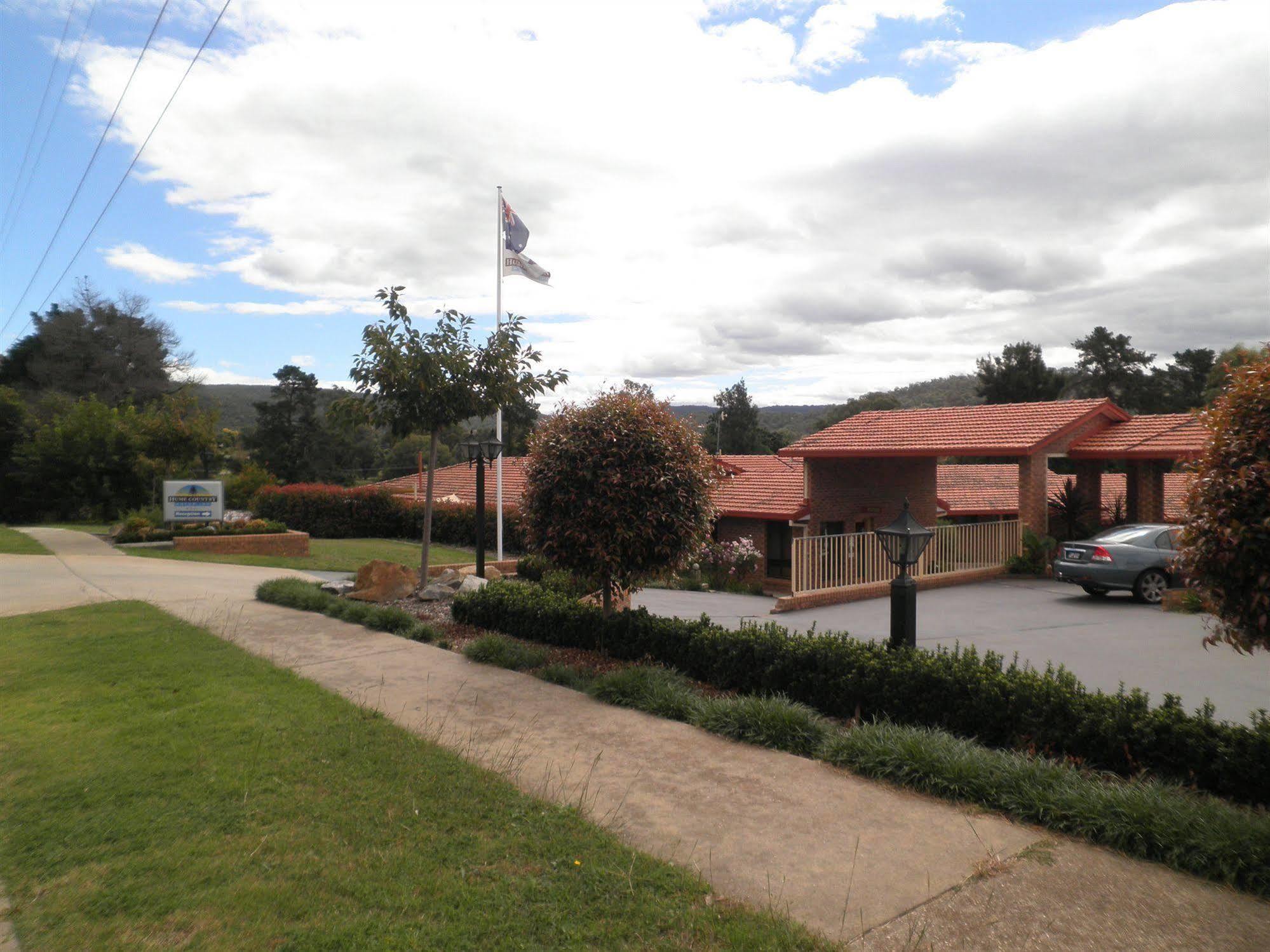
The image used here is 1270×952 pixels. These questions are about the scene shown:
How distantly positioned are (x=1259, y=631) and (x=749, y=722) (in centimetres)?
344

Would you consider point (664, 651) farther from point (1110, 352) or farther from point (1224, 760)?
point (1110, 352)

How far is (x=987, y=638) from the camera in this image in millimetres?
11711

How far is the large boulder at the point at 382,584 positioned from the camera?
1299 cm

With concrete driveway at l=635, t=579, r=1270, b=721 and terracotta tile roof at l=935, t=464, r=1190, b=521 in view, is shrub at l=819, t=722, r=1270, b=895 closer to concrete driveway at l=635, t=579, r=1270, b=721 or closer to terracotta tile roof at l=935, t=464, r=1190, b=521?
concrete driveway at l=635, t=579, r=1270, b=721

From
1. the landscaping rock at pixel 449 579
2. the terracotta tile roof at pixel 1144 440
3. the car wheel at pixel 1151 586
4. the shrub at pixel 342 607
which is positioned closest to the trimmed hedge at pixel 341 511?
the landscaping rock at pixel 449 579

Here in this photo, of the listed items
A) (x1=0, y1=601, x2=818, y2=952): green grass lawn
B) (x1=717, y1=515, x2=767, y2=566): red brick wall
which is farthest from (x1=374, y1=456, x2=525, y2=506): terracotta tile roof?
(x1=0, y1=601, x2=818, y2=952): green grass lawn

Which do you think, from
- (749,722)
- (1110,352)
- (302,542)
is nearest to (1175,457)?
(749,722)

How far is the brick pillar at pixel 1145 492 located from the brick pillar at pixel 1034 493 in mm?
2719

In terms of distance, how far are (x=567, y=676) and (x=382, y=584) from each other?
570 centimetres

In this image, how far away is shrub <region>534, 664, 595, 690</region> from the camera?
27.0ft

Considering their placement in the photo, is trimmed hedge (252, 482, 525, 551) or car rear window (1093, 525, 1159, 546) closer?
car rear window (1093, 525, 1159, 546)

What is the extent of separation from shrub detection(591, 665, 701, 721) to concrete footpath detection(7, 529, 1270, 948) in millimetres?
162

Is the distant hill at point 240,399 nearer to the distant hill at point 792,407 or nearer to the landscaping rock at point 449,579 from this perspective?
the distant hill at point 792,407

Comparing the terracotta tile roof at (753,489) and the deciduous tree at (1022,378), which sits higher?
the deciduous tree at (1022,378)
